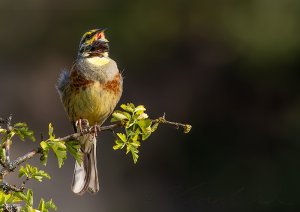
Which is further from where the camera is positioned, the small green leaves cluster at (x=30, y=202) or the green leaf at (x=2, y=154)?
the green leaf at (x=2, y=154)

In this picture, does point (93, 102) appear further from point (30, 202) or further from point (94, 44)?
point (30, 202)

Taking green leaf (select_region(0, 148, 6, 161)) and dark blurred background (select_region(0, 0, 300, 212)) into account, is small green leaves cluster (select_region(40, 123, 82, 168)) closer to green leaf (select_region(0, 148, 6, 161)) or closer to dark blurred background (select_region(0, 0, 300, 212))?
green leaf (select_region(0, 148, 6, 161))

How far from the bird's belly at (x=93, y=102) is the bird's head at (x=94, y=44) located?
0.18m

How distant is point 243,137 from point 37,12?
4.16m

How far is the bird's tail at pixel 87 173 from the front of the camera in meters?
3.99

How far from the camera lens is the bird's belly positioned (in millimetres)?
4301

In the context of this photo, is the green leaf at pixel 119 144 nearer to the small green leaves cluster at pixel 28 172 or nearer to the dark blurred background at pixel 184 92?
the small green leaves cluster at pixel 28 172

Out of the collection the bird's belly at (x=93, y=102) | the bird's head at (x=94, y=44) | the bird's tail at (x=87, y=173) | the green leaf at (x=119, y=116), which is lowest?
the bird's tail at (x=87, y=173)

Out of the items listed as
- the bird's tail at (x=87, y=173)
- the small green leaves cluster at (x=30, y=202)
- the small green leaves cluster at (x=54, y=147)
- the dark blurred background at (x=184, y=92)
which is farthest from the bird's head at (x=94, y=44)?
the dark blurred background at (x=184, y=92)

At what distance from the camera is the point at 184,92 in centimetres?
1085

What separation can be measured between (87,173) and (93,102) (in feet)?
1.39

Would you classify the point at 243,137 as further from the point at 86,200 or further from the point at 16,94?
the point at 16,94

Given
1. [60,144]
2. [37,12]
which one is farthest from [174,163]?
[60,144]

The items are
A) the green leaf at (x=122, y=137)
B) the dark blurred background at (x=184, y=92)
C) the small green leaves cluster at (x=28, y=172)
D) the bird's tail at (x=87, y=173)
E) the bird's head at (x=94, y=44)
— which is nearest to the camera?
Answer: the small green leaves cluster at (x=28, y=172)
